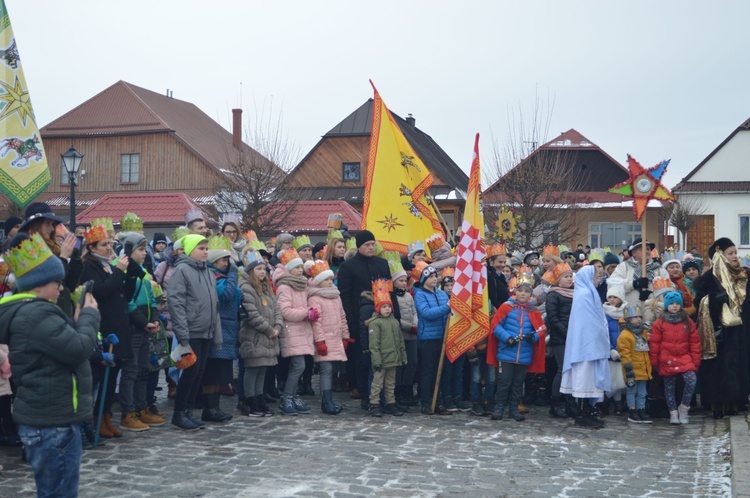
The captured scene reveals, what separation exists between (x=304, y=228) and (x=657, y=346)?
25.5 metres

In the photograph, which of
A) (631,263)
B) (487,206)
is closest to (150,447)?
(631,263)

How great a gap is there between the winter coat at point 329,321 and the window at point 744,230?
41480 millimetres

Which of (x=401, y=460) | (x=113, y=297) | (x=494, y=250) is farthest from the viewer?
(x=494, y=250)

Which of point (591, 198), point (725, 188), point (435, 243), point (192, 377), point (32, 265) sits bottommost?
point (192, 377)

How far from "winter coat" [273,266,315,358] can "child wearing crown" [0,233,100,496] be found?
5214mm

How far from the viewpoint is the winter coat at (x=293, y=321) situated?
10578 millimetres

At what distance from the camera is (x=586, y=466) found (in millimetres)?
8016

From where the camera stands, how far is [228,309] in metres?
10.1

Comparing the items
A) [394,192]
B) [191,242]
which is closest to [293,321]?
[191,242]

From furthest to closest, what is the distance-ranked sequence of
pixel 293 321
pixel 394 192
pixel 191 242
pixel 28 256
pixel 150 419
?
pixel 394 192 → pixel 293 321 → pixel 150 419 → pixel 191 242 → pixel 28 256

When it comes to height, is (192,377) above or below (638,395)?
above

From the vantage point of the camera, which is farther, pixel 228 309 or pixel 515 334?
pixel 515 334

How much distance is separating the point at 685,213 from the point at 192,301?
39826 millimetres

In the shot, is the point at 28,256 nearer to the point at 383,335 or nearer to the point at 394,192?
the point at 383,335
